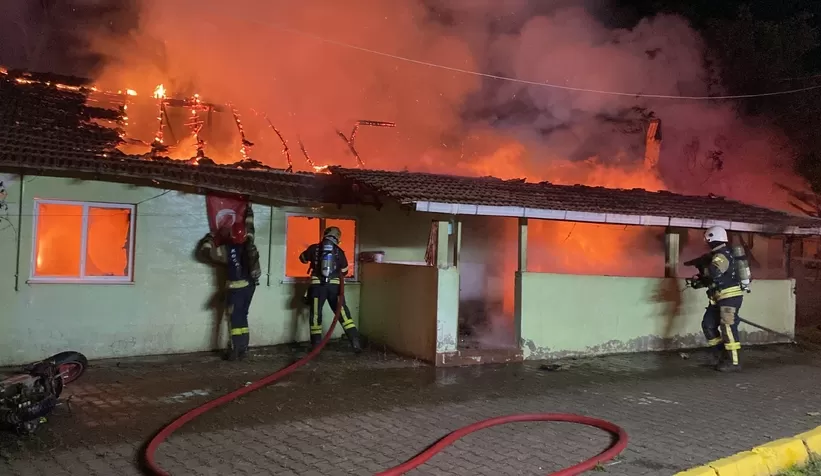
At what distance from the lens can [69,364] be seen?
5.88 meters

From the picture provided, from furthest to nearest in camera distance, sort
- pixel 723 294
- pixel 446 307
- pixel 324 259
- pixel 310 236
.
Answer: pixel 310 236 → pixel 324 259 → pixel 723 294 → pixel 446 307

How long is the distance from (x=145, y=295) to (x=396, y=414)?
426 centimetres

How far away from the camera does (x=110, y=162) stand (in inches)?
284

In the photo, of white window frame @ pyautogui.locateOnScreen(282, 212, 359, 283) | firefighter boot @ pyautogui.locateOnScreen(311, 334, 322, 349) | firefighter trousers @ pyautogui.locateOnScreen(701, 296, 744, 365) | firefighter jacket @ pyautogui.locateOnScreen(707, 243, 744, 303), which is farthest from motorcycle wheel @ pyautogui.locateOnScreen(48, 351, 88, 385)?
firefighter trousers @ pyautogui.locateOnScreen(701, 296, 744, 365)

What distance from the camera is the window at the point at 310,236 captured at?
31.8 ft

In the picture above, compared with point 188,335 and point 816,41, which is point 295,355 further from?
point 816,41

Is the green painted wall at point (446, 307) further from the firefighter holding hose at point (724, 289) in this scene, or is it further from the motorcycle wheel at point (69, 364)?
the motorcycle wheel at point (69, 364)

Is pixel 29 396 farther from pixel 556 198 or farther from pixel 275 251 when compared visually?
pixel 556 198

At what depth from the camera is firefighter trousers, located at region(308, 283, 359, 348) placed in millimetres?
8477

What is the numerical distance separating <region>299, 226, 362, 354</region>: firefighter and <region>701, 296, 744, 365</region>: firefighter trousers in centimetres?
500

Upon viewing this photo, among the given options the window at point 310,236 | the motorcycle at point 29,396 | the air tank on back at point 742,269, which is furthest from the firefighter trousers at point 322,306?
the air tank on back at point 742,269

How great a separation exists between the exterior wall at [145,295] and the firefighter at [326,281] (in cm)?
70

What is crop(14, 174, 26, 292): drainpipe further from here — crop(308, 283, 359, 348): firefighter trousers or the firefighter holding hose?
the firefighter holding hose

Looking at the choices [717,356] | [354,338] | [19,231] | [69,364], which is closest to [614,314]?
[717,356]
